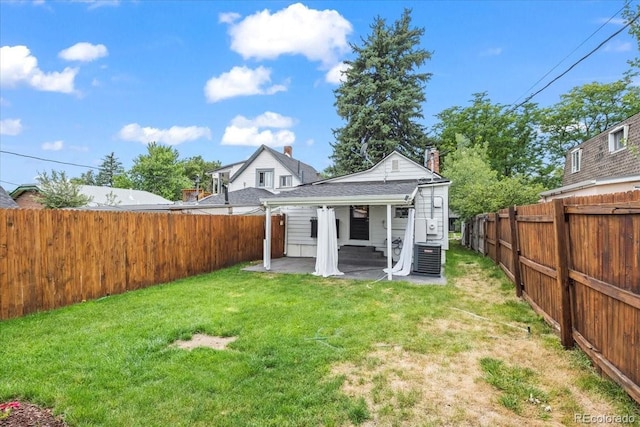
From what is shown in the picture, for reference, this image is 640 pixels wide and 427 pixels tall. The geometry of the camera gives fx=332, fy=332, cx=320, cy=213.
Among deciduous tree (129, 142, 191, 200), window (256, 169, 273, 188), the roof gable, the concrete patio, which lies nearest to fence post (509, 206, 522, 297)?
the concrete patio

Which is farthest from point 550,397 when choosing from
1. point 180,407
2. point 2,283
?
point 2,283

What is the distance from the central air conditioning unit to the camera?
9062 millimetres

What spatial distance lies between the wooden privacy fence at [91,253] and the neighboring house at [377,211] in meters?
2.26

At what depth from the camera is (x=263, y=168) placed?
23.5m

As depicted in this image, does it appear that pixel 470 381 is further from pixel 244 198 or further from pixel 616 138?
pixel 244 198

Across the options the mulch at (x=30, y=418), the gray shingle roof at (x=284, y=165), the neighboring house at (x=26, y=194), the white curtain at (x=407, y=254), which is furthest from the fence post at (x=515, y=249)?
the neighboring house at (x=26, y=194)

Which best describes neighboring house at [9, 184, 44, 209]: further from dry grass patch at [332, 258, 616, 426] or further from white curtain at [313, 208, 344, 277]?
dry grass patch at [332, 258, 616, 426]

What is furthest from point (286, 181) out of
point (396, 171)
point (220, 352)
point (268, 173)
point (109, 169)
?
point (109, 169)

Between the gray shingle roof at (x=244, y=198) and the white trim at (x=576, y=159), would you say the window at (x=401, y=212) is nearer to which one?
the gray shingle roof at (x=244, y=198)

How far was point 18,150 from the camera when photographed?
65.4ft

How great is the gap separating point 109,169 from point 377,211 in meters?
66.3

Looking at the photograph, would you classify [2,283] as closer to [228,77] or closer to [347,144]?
[347,144]

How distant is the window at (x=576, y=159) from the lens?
17297mm

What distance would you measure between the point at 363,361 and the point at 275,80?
1974 centimetres
